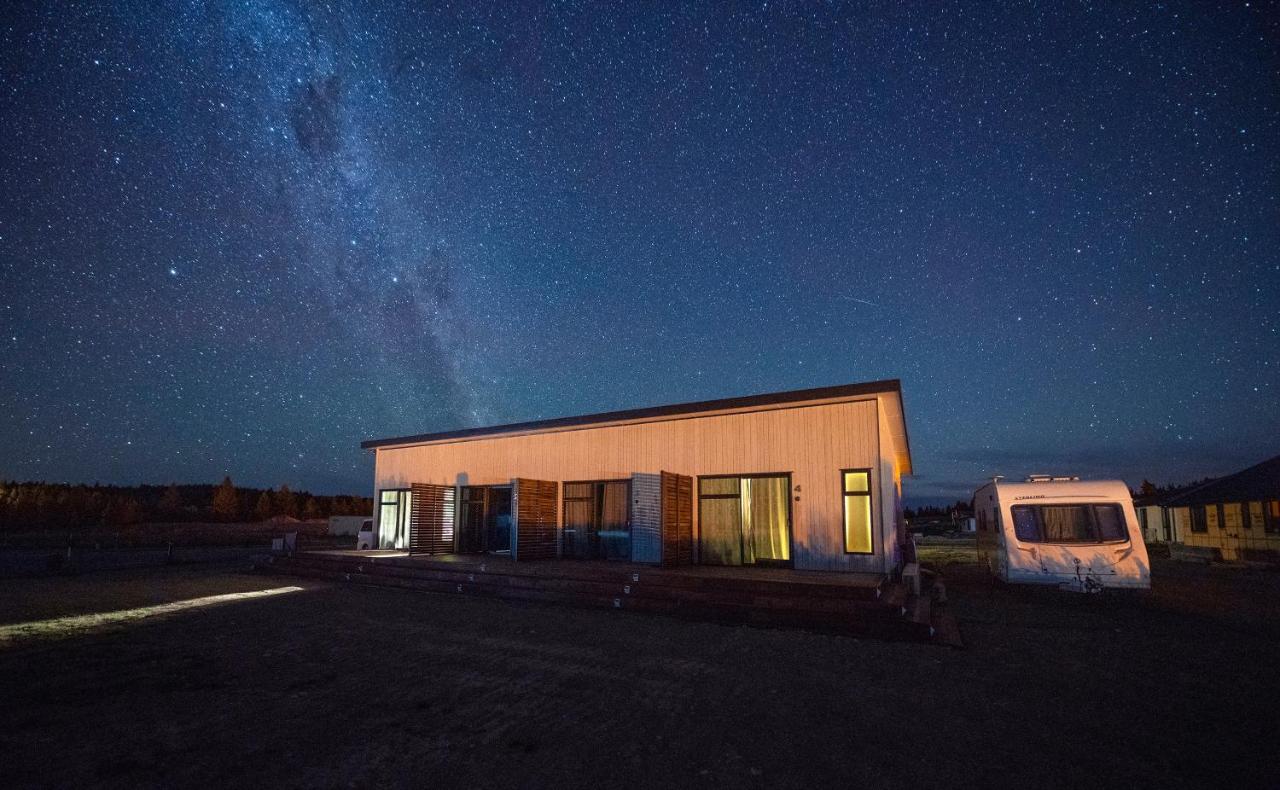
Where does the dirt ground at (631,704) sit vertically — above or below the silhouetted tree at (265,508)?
above

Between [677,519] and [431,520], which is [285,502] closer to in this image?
[431,520]

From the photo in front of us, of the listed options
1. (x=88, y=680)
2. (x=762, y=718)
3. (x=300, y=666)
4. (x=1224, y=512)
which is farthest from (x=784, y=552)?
(x=1224, y=512)

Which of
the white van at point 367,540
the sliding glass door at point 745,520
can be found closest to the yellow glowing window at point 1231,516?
the sliding glass door at point 745,520

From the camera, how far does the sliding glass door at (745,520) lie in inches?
515

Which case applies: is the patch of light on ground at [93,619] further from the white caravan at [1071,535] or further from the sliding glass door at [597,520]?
the white caravan at [1071,535]

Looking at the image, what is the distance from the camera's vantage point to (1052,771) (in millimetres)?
3996

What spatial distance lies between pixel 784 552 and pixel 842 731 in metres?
8.41

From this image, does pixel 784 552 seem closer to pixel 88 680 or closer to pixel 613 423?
pixel 613 423

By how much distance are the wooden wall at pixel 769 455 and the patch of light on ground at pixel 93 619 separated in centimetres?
723

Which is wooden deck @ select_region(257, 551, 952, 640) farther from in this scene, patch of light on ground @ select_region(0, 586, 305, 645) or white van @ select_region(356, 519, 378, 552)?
white van @ select_region(356, 519, 378, 552)

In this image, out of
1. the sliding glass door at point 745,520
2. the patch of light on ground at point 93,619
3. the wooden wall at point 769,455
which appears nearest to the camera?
the patch of light on ground at point 93,619

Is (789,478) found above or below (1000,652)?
above

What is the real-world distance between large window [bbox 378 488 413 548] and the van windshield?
690 inches

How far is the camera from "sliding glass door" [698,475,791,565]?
13.1 m
